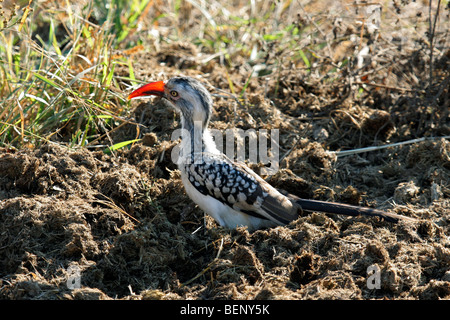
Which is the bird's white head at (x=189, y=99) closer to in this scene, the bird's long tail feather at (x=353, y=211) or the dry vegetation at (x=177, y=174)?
the dry vegetation at (x=177, y=174)

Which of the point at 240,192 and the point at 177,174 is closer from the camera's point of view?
the point at 240,192

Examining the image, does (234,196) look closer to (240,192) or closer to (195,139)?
(240,192)

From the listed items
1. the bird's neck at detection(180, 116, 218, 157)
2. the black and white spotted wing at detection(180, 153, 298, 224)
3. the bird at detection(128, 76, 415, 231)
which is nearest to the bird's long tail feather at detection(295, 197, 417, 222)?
the bird at detection(128, 76, 415, 231)

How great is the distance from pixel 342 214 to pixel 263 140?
1.22m

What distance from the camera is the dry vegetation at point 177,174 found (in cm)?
342
